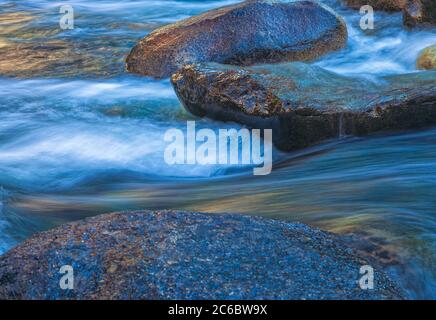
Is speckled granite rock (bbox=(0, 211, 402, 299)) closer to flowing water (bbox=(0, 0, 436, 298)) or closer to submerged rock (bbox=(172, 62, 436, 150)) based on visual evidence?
flowing water (bbox=(0, 0, 436, 298))

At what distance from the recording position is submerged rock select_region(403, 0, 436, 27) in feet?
35.8

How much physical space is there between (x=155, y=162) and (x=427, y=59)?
3.67 metres

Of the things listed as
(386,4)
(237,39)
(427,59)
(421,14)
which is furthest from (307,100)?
(386,4)

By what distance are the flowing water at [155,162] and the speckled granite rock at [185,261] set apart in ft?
1.28

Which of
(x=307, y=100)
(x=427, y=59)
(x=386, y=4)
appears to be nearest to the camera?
(x=307, y=100)

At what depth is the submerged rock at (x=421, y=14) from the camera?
1091 cm

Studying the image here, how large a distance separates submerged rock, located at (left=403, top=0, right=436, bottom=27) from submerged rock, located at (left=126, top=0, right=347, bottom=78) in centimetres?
164

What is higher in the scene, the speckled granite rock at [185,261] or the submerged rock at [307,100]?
the submerged rock at [307,100]

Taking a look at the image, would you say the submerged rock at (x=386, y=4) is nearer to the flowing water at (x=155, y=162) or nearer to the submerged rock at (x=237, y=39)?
the flowing water at (x=155, y=162)

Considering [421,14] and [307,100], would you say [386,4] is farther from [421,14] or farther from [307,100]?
[307,100]

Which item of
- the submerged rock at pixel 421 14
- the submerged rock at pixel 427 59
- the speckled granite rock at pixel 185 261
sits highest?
the submerged rock at pixel 421 14

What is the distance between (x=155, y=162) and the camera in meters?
7.19

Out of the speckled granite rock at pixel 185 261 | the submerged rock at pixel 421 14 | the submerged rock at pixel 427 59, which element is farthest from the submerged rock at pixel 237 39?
the speckled granite rock at pixel 185 261

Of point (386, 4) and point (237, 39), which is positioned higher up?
point (386, 4)
